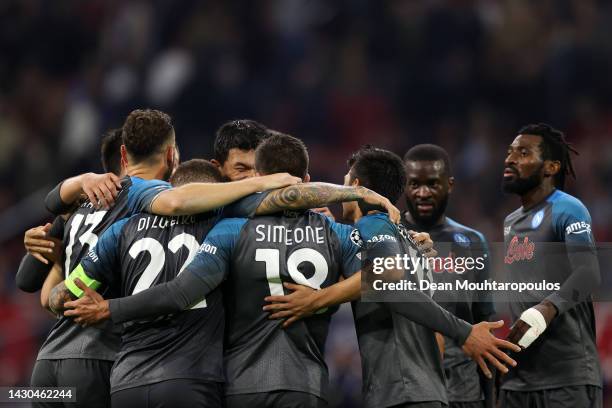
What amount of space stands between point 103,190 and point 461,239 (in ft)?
7.82

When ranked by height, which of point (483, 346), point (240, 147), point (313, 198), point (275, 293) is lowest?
point (483, 346)

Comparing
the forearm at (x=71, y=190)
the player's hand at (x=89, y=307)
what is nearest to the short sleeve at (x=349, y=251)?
the player's hand at (x=89, y=307)

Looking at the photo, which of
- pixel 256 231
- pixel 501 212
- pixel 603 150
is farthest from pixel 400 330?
pixel 603 150

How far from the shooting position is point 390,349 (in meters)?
4.58

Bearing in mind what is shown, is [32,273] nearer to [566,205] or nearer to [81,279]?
[81,279]

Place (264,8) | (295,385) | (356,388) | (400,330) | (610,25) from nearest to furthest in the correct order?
(295,385), (400,330), (356,388), (610,25), (264,8)

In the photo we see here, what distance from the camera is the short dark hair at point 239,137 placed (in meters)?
5.52

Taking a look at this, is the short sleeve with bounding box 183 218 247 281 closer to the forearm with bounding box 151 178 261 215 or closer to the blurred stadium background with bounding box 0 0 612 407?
the forearm with bounding box 151 178 261 215

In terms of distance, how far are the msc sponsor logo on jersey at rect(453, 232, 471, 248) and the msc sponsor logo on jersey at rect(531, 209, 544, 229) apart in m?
0.50

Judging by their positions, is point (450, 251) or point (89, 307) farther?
point (450, 251)

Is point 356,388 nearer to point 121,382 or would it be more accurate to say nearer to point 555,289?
point 555,289

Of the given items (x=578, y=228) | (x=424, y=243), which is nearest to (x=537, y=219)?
(x=578, y=228)

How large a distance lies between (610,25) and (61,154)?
6881 mm

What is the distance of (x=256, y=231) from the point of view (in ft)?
14.8
